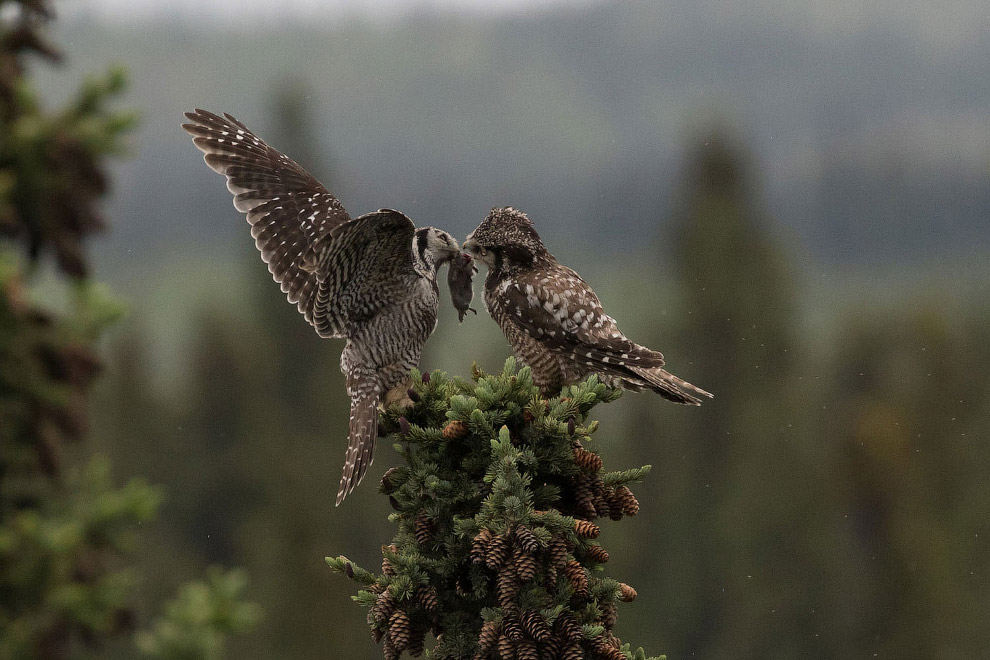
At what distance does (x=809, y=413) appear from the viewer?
3728 centimetres

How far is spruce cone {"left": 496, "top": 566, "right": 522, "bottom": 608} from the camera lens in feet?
17.2

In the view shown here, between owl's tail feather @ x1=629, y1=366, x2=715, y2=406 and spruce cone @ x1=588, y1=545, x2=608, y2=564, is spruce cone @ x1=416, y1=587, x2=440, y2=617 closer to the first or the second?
spruce cone @ x1=588, y1=545, x2=608, y2=564

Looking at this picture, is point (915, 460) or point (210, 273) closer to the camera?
point (915, 460)

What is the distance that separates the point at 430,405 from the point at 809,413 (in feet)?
108

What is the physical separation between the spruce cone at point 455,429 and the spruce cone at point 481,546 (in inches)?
20.5

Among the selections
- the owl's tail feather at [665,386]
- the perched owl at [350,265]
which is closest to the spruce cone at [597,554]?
the owl's tail feather at [665,386]

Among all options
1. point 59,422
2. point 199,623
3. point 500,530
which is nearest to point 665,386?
point 500,530

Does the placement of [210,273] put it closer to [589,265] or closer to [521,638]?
[589,265]

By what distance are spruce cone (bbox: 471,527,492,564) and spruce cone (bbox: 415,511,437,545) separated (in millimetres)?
384

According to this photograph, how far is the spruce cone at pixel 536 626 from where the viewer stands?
518cm

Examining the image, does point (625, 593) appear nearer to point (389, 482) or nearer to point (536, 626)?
point (536, 626)

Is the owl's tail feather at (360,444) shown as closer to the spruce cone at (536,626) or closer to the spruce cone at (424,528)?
the spruce cone at (424,528)

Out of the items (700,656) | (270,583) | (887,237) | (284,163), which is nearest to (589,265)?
(887,237)

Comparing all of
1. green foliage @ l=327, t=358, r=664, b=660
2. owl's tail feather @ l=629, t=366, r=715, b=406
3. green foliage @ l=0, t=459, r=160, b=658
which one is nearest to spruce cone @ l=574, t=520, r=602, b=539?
green foliage @ l=327, t=358, r=664, b=660
